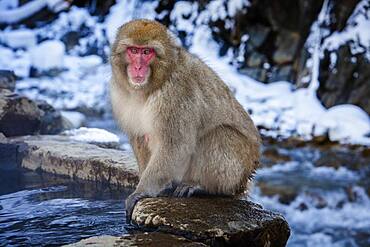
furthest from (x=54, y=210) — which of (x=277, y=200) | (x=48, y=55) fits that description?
(x=48, y=55)

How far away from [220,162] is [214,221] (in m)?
0.46

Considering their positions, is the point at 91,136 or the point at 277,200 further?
the point at 277,200

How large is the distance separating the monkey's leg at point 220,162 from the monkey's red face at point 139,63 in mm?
458

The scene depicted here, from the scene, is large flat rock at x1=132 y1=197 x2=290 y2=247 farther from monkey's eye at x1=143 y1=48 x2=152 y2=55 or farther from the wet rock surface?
monkey's eye at x1=143 y1=48 x2=152 y2=55

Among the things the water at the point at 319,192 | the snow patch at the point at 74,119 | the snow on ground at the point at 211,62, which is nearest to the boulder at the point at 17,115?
the snow patch at the point at 74,119

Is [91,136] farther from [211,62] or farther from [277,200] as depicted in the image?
[211,62]

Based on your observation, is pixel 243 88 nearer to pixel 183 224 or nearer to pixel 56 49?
pixel 56 49

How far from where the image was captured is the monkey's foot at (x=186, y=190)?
9.54 ft

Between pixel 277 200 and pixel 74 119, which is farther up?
pixel 74 119

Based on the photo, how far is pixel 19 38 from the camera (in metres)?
11.9

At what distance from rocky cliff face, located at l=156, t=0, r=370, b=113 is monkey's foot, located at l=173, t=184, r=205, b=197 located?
6.55 metres

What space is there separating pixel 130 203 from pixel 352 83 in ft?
23.2

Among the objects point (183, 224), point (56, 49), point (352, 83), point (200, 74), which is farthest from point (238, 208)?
point (56, 49)

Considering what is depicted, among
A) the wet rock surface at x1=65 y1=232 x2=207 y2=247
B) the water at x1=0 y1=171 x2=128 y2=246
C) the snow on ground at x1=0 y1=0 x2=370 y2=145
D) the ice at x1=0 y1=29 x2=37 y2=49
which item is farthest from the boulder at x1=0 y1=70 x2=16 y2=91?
the ice at x1=0 y1=29 x2=37 y2=49
